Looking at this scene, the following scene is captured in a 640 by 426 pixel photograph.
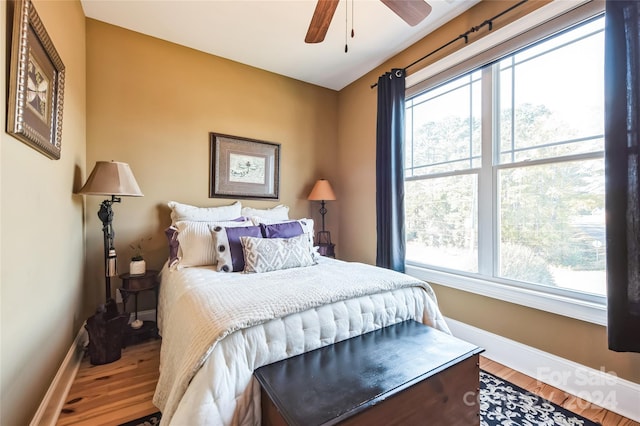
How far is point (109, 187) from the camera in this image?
2.09 metres

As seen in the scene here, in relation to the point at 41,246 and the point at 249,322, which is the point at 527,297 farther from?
the point at 41,246

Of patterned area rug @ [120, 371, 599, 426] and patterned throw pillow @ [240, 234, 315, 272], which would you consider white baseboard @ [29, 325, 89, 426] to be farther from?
patterned throw pillow @ [240, 234, 315, 272]

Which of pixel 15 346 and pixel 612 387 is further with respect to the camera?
pixel 612 387

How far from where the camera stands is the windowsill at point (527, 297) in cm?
169

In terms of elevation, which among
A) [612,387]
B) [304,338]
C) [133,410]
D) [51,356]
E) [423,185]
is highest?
[423,185]

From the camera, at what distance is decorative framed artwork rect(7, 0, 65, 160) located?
1137mm

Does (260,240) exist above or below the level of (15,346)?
above

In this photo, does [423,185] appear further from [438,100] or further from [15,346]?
[15,346]

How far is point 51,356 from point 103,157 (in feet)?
5.56

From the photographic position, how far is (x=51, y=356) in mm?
1598

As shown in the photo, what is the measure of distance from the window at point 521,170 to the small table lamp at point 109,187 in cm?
260

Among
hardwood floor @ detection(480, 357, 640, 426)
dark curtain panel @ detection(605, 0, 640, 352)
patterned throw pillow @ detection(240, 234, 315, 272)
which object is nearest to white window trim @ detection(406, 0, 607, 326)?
dark curtain panel @ detection(605, 0, 640, 352)

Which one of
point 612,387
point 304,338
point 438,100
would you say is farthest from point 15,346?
point 438,100

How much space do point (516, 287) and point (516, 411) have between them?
830mm
